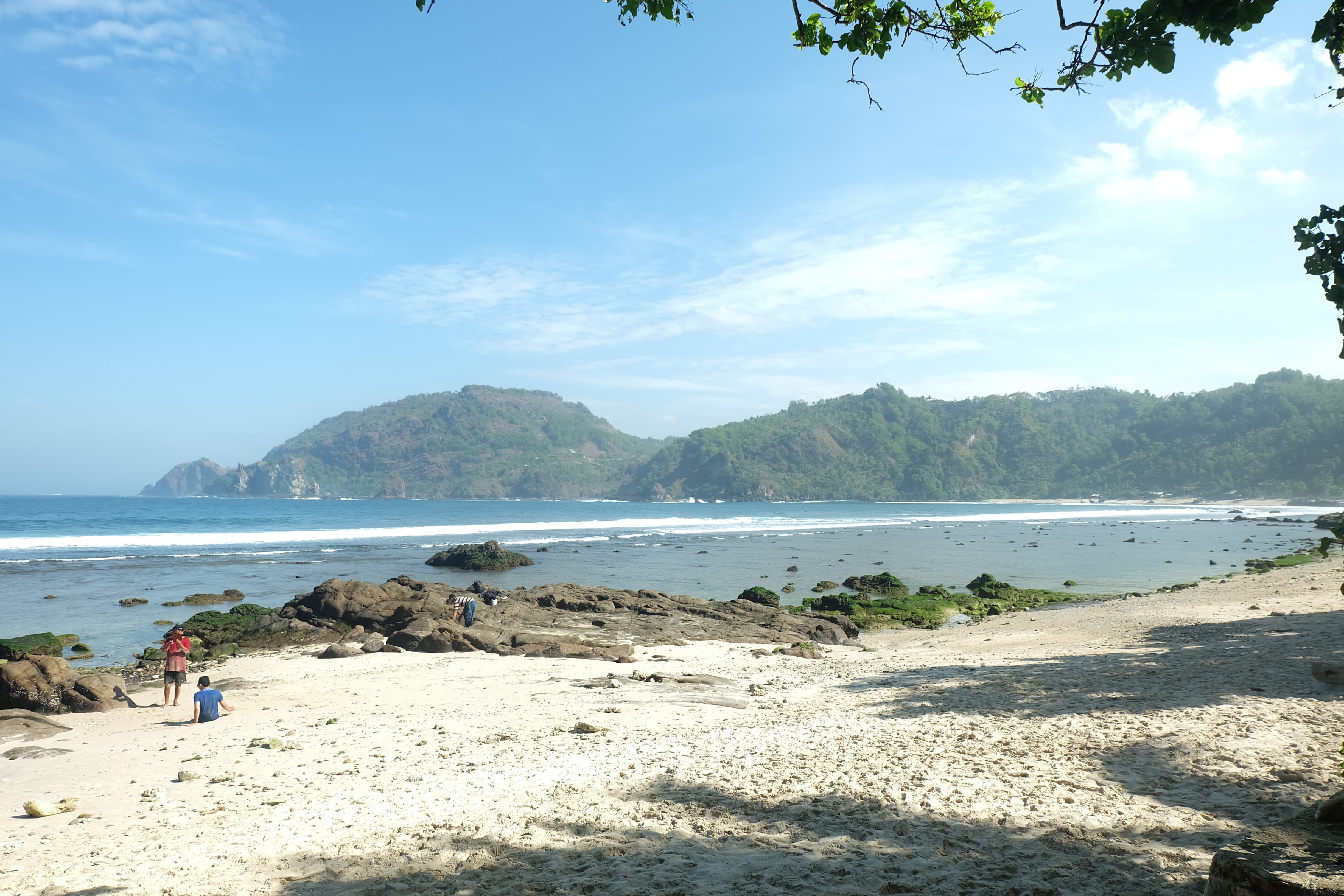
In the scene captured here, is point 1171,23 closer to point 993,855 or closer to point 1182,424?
point 993,855

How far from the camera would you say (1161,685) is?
34.7 feet

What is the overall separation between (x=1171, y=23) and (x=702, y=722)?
884 centimetres

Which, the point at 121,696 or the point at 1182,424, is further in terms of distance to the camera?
the point at 1182,424

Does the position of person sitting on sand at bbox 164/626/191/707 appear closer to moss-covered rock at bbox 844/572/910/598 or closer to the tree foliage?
the tree foliage

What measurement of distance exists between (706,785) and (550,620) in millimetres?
14151

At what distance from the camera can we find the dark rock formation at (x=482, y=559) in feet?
120

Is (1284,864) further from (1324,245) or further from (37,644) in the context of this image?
(37,644)

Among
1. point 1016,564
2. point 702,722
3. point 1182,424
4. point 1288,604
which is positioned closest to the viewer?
point 702,722

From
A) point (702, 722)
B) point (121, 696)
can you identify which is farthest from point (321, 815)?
point (121, 696)

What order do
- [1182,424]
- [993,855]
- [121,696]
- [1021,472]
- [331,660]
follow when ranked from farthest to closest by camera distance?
[1021,472]
[1182,424]
[331,660]
[121,696]
[993,855]

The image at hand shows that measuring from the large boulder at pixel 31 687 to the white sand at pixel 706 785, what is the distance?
2.11 ft

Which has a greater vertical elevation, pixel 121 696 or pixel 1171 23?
pixel 1171 23

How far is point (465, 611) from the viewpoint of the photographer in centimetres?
1942

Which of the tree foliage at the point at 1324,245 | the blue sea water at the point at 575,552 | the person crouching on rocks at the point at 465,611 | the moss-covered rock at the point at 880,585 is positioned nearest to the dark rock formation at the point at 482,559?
the blue sea water at the point at 575,552
